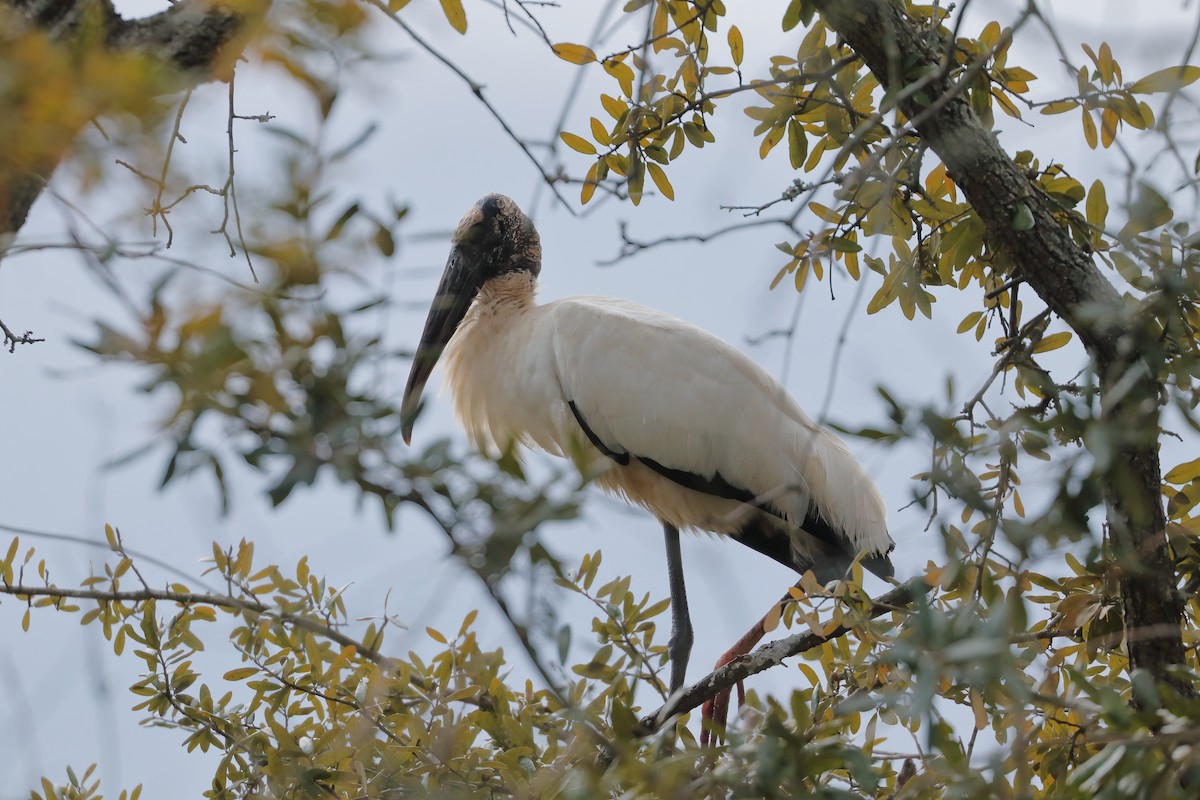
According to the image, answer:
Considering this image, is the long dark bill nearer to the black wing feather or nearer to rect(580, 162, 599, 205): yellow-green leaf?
the black wing feather

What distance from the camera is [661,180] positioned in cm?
258

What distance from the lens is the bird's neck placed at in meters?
4.03

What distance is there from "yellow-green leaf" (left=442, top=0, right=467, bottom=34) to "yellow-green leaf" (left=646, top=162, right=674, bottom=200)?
96 centimetres

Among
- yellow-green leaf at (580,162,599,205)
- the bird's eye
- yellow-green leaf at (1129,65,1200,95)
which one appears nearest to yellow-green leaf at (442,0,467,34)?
yellow-green leaf at (580,162,599,205)

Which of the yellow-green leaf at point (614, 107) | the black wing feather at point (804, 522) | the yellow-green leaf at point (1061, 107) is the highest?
the yellow-green leaf at point (614, 107)

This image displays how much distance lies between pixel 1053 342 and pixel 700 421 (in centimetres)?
135

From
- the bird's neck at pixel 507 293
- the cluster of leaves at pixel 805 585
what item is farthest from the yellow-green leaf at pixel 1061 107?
the bird's neck at pixel 507 293

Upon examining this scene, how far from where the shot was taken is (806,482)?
11.6ft

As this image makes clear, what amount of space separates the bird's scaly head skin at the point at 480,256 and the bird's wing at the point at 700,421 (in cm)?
47

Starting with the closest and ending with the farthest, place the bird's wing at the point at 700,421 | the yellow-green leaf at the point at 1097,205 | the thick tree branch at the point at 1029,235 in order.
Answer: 1. the thick tree branch at the point at 1029,235
2. the yellow-green leaf at the point at 1097,205
3. the bird's wing at the point at 700,421

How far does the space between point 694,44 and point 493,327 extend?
163cm

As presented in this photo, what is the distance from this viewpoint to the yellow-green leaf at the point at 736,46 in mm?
2387

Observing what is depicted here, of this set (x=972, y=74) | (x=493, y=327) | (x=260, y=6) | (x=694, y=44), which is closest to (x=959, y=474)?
(x=972, y=74)

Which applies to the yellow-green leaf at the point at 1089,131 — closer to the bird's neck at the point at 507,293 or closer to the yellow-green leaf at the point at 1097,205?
the yellow-green leaf at the point at 1097,205
